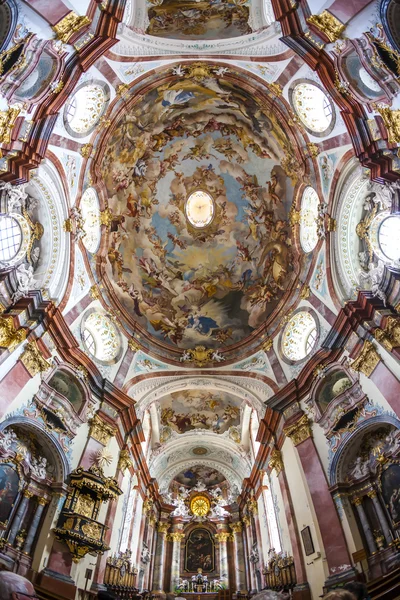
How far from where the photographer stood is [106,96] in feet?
53.9

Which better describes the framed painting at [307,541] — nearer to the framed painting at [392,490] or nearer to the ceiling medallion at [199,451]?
the framed painting at [392,490]

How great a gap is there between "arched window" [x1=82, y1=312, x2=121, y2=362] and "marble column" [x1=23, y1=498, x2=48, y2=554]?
21.8 ft

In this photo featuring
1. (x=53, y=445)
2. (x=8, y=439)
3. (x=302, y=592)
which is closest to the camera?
(x=8, y=439)

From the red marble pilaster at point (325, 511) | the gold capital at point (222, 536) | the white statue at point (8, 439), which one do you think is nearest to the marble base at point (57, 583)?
the white statue at point (8, 439)

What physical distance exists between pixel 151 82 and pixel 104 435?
14.6 meters

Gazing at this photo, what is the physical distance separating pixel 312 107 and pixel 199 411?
55.4 feet

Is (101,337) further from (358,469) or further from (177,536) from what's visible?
(177,536)

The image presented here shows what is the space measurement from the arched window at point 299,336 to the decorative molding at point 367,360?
3.63 m

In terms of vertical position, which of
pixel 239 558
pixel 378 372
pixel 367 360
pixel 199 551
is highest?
pixel 199 551

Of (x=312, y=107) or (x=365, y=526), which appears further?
(x=312, y=107)

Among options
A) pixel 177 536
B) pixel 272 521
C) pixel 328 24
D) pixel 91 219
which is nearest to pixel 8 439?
pixel 91 219

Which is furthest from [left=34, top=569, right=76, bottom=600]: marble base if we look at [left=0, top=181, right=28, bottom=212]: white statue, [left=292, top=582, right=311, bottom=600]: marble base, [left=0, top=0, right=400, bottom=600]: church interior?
[left=0, top=181, right=28, bottom=212]: white statue

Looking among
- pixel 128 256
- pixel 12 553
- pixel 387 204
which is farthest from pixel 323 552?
pixel 128 256

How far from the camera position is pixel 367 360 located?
545 inches
